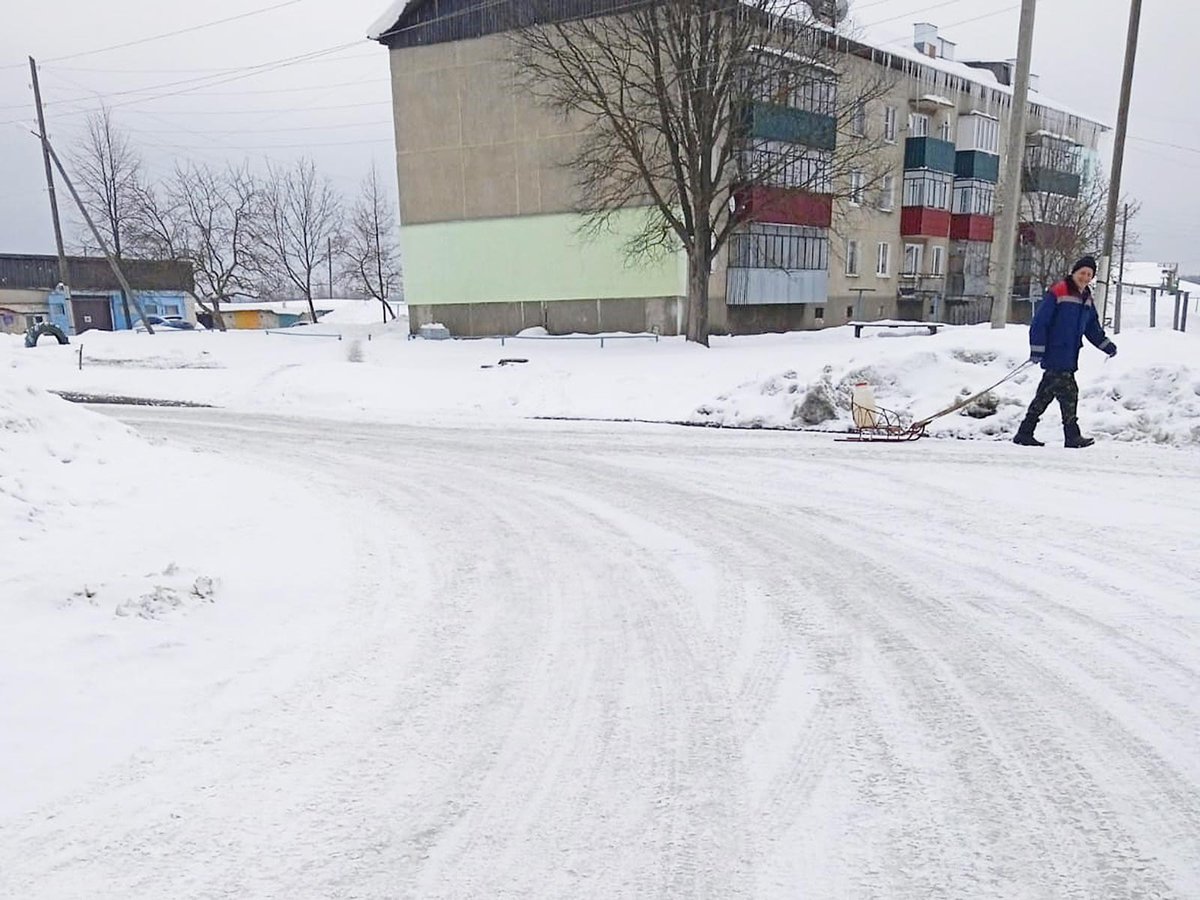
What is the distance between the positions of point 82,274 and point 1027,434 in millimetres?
59016

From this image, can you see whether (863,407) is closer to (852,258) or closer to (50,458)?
(50,458)

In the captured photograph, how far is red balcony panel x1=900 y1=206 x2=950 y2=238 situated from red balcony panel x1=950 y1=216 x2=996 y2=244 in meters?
1.76

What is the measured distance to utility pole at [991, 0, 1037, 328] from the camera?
A: 47.0 feet

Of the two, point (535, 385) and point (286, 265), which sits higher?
point (286, 265)

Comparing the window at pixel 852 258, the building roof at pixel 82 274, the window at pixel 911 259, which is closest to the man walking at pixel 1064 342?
the window at pixel 852 258

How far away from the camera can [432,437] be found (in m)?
11.1

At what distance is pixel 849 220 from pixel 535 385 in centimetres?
2136

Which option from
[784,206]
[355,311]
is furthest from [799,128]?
[355,311]

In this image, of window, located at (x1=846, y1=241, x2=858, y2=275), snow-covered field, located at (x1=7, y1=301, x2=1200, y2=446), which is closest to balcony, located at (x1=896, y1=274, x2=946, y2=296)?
window, located at (x1=846, y1=241, x2=858, y2=275)

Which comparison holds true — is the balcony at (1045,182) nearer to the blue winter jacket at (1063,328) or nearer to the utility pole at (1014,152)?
the utility pole at (1014,152)

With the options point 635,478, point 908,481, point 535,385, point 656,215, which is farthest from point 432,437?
point 656,215

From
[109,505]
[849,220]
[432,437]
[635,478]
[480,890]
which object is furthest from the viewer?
[849,220]

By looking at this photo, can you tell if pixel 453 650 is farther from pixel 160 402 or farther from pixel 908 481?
pixel 160 402

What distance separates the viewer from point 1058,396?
341 inches
